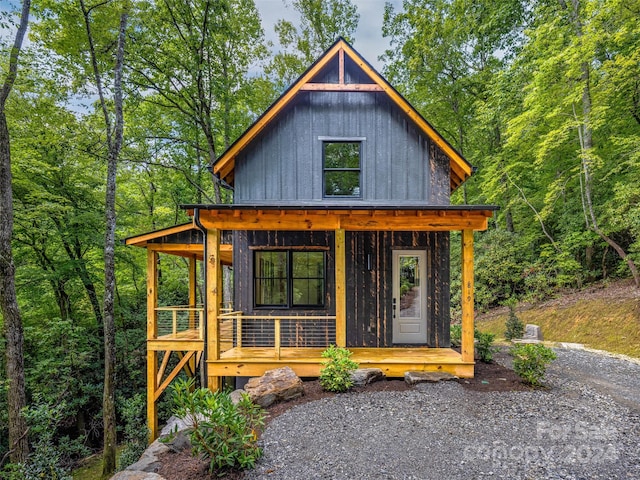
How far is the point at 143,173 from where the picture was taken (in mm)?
15758

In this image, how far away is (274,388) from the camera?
528 centimetres

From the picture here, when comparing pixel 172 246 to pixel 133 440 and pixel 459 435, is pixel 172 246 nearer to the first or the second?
pixel 133 440

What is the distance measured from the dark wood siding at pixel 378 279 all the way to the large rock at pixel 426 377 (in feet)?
5.20

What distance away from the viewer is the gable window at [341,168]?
7.87m

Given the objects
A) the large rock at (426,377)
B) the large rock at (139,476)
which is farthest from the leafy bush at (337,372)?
the large rock at (139,476)

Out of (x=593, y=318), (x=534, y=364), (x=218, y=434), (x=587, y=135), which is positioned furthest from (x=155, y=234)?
(x=587, y=135)

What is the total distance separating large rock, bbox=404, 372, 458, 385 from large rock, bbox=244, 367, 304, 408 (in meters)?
1.95

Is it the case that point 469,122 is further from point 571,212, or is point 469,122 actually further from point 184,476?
point 184,476

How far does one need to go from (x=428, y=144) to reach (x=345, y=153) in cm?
202

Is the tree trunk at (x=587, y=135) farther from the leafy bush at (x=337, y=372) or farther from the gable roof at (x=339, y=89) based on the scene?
the leafy bush at (x=337, y=372)

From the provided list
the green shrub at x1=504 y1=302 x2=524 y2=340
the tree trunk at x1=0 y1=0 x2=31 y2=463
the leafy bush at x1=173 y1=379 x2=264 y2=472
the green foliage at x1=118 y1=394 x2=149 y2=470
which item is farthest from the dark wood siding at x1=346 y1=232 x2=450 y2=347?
the tree trunk at x1=0 y1=0 x2=31 y2=463

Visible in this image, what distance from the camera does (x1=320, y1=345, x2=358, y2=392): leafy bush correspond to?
5.41m

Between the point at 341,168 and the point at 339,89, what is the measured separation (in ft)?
6.19

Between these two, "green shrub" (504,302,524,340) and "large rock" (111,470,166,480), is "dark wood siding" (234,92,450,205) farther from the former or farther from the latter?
"green shrub" (504,302,524,340)
